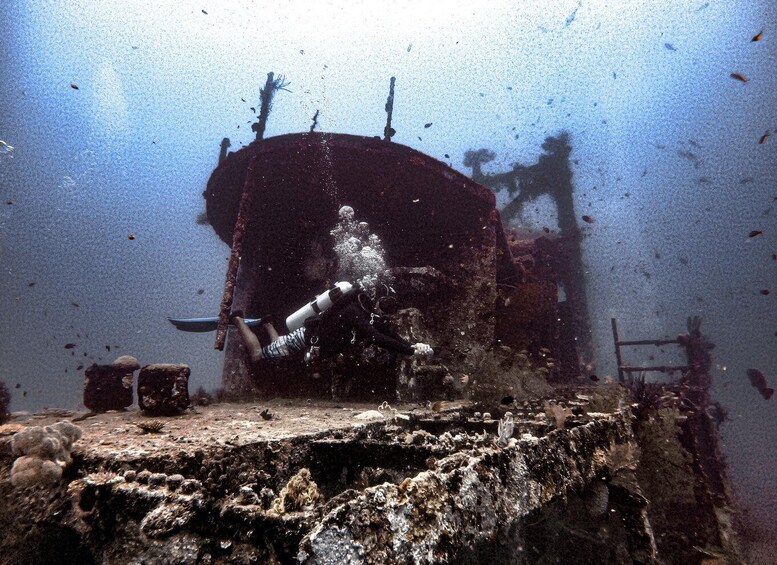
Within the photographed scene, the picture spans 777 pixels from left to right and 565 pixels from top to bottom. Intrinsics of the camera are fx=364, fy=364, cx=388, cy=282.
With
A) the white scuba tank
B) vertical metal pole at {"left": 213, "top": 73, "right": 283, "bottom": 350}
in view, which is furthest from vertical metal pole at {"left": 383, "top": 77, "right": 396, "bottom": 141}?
the white scuba tank

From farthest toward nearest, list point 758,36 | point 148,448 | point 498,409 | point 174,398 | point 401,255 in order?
1. point 401,255
2. point 758,36
3. point 498,409
4. point 174,398
5. point 148,448

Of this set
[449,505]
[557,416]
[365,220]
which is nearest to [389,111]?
[365,220]

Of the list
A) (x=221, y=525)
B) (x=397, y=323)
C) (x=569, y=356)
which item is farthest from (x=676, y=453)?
(x=569, y=356)

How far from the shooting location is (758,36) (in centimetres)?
775

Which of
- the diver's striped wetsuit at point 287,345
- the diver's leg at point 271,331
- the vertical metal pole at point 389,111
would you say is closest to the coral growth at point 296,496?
the diver's striped wetsuit at point 287,345

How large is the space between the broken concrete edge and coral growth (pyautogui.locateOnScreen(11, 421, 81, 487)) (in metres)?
1.86

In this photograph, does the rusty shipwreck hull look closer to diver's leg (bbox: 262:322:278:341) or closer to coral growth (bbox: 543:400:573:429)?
diver's leg (bbox: 262:322:278:341)

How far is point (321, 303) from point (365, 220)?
2875 millimetres

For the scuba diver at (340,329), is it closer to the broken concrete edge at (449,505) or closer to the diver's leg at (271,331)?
the diver's leg at (271,331)

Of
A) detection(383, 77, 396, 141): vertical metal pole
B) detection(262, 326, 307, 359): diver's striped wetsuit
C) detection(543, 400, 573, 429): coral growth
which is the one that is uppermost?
detection(383, 77, 396, 141): vertical metal pole

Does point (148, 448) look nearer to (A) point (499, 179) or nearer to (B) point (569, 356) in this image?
(B) point (569, 356)

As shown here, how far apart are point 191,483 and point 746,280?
471ft

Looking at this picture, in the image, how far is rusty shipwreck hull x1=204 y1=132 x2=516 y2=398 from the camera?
24.0ft

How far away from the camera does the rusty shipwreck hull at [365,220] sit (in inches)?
287
